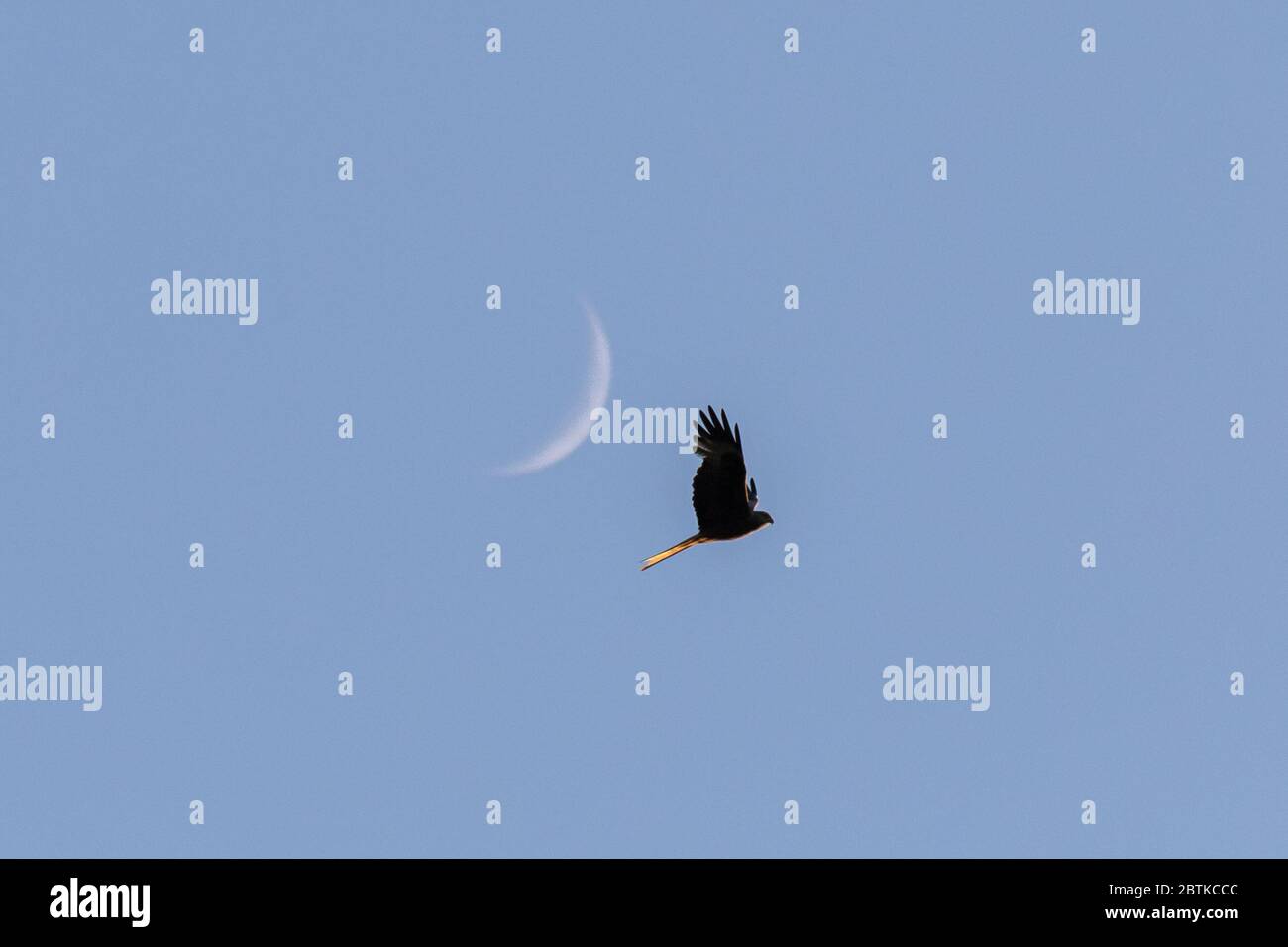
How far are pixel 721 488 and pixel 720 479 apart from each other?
16 centimetres

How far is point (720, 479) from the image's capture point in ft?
86.9

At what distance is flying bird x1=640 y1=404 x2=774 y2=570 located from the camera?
2628 centimetres

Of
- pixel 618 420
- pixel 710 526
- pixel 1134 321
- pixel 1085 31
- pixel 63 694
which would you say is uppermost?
pixel 1085 31

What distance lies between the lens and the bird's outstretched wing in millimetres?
26266

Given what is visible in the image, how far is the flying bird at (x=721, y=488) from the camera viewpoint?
86.2 feet

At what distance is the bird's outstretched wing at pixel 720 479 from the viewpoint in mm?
26266

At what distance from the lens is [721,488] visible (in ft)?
87.1
